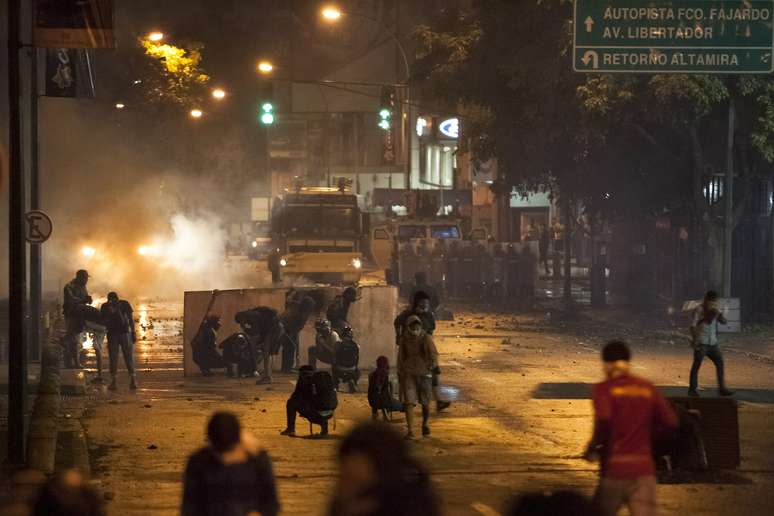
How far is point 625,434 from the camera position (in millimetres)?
7363

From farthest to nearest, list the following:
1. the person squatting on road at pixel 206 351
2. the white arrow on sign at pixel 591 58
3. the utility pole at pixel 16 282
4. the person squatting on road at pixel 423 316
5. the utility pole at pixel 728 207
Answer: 1. the utility pole at pixel 728 207
2. the white arrow on sign at pixel 591 58
3. the person squatting on road at pixel 206 351
4. the person squatting on road at pixel 423 316
5. the utility pole at pixel 16 282

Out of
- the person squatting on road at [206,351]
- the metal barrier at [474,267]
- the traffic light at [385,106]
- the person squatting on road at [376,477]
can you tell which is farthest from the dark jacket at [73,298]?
the metal barrier at [474,267]

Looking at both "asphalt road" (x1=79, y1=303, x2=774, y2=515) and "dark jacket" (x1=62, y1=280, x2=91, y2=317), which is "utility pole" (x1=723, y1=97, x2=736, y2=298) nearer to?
"asphalt road" (x1=79, y1=303, x2=774, y2=515)

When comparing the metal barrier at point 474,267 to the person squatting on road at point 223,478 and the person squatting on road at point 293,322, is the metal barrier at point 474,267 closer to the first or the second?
the person squatting on road at point 293,322

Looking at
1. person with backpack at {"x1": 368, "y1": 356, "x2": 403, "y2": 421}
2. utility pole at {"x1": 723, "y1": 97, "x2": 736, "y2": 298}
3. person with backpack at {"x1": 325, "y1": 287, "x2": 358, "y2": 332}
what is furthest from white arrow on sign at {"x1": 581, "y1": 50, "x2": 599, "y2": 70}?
person with backpack at {"x1": 368, "y1": 356, "x2": 403, "y2": 421}

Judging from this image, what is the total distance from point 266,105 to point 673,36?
18.7m

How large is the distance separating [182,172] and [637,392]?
195 feet

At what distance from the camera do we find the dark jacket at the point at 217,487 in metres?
5.82

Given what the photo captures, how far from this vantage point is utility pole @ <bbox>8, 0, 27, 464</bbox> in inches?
445

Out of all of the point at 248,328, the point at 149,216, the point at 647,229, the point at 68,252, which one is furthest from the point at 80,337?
the point at 149,216

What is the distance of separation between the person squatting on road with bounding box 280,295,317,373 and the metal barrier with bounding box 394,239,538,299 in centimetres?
1829

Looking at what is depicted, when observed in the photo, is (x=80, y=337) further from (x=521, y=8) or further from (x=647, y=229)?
(x=647, y=229)

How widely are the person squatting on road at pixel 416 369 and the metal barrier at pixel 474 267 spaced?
2432 centimetres

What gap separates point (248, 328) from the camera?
19.3 meters
